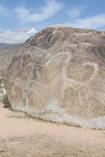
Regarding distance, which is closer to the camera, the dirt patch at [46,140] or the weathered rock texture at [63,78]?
the dirt patch at [46,140]

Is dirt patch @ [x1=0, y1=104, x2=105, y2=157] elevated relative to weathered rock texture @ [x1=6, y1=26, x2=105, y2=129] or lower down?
lower down

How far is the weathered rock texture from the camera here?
25.2 feet

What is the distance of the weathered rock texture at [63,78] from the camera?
769 cm

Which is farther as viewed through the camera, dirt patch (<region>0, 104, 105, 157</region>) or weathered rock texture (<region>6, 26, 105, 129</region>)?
weathered rock texture (<region>6, 26, 105, 129</region>)

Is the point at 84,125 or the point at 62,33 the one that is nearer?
the point at 84,125

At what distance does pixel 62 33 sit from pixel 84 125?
4435mm

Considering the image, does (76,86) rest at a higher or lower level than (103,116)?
higher

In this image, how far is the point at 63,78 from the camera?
8.31 metres

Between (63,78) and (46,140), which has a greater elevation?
(63,78)

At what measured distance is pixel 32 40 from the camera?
1041 centimetres

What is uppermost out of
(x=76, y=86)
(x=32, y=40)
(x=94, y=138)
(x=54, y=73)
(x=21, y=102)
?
(x=32, y=40)

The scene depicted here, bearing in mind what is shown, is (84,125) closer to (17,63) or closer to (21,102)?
(21,102)

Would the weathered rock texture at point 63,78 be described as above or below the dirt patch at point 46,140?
above

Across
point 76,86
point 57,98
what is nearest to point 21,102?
point 57,98
